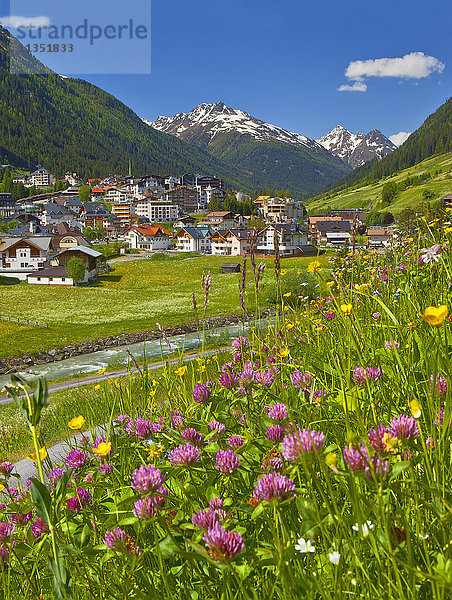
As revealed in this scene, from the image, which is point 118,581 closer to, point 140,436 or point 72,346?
point 140,436

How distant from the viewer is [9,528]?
2031 millimetres

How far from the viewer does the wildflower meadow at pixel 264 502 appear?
1.22m

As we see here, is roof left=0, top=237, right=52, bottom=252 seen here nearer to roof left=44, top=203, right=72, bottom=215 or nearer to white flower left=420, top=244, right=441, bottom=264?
white flower left=420, top=244, right=441, bottom=264

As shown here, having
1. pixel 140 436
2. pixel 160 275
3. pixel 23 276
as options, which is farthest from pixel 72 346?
pixel 23 276

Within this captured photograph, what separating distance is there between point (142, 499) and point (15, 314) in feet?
167

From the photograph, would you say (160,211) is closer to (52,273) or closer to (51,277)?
(52,273)

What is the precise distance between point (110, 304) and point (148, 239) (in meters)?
68.0

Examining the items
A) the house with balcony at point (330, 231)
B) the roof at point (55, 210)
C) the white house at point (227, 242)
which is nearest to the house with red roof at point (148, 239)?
the white house at point (227, 242)

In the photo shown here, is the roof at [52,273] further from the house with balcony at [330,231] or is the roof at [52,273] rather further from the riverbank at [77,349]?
the house with balcony at [330,231]

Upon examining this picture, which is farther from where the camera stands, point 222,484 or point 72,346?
point 72,346

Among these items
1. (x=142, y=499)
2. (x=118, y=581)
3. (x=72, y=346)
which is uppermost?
(x=142, y=499)

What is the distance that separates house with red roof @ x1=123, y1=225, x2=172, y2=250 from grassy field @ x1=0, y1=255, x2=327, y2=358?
36035mm

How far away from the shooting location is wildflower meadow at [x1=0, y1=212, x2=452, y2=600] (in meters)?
1.22

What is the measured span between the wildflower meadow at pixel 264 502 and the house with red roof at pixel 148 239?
11652 centimetres
